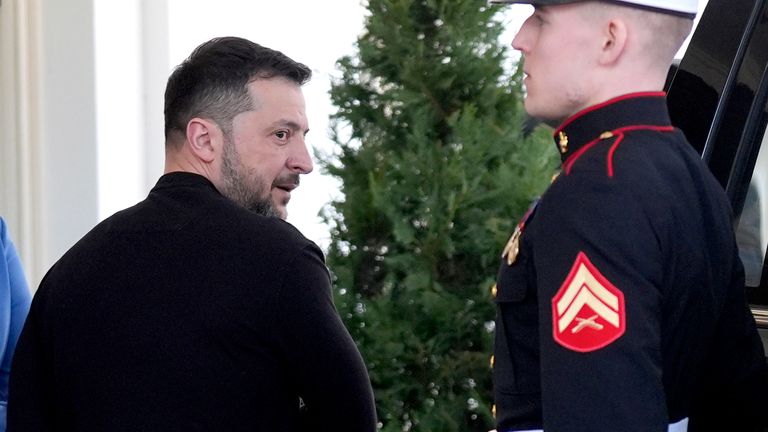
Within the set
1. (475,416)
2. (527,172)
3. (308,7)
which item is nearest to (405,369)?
(475,416)

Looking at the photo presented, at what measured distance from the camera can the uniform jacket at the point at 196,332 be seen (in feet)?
6.90

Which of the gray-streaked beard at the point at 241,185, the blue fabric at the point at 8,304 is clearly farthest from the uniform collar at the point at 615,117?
the blue fabric at the point at 8,304

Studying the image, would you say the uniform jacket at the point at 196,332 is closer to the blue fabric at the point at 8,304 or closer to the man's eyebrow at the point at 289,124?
the man's eyebrow at the point at 289,124

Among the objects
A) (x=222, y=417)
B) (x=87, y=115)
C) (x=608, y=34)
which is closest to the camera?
(x=608, y=34)

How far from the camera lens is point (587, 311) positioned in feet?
4.93

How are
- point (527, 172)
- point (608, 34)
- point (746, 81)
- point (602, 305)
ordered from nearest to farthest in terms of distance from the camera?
point (602, 305)
point (608, 34)
point (746, 81)
point (527, 172)

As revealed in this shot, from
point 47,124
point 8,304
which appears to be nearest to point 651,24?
point 8,304

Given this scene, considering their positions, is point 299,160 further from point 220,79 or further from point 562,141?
point 562,141

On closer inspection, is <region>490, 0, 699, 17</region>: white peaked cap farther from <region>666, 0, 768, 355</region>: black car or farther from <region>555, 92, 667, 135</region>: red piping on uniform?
<region>666, 0, 768, 355</region>: black car

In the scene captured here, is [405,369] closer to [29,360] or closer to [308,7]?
[29,360]

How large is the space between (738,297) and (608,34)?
0.45 meters

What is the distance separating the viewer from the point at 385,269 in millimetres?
3852

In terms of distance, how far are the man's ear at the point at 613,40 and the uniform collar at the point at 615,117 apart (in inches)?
2.4

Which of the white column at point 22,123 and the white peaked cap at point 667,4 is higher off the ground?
the white peaked cap at point 667,4
